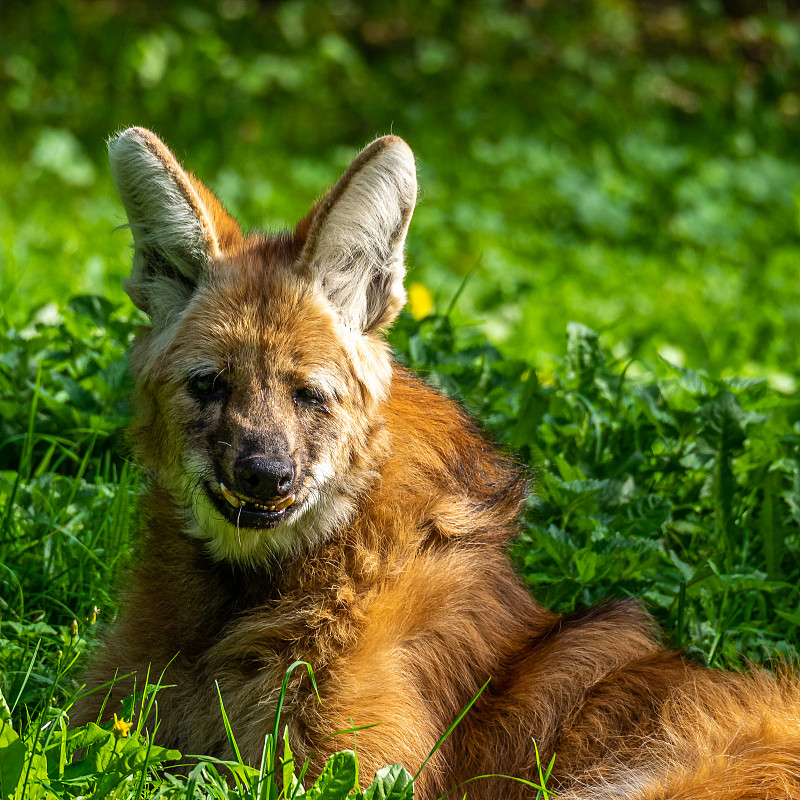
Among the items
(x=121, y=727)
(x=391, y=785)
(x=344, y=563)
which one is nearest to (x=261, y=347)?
(x=344, y=563)

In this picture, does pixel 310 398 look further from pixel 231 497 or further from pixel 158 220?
pixel 158 220

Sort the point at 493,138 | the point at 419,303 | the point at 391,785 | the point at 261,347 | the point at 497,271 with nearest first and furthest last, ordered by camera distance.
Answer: the point at 391,785, the point at 261,347, the point at 419,303, the point at 497,271, the point at 493,138

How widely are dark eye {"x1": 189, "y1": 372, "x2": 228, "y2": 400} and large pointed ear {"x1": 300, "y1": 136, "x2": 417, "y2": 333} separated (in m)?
0.37

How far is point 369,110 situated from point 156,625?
687 cm

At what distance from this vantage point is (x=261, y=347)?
2.47m

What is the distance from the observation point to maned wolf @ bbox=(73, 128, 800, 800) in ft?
7.82

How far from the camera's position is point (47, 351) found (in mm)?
3951

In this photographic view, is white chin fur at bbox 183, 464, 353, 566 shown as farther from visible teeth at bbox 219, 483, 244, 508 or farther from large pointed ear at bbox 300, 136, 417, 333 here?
large pointed ear at bbox 300, 136, 417, 333

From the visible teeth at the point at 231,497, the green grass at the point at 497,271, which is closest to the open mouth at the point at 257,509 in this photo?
the visible teeth at the point at 231,497

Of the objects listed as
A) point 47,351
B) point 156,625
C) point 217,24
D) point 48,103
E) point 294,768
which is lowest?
point 294,768

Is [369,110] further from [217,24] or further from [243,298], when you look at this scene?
[243,298]

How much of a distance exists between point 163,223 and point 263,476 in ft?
2.53

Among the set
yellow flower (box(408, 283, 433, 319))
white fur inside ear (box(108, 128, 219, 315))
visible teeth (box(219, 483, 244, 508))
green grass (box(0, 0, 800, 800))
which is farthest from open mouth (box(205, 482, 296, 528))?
yellow flower (box(408, 283, 433, 319))

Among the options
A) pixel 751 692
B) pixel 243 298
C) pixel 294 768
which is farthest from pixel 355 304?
pixel 751 692
